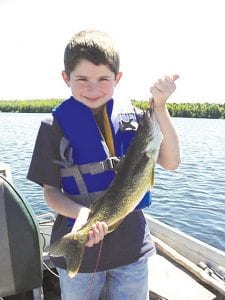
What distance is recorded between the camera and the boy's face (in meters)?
2.67

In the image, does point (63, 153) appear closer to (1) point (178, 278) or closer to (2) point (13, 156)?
(1) point (178, 278)

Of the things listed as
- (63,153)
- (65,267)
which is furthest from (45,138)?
(65,267)

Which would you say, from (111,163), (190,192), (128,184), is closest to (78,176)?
(111,163)

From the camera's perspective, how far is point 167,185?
16672mm

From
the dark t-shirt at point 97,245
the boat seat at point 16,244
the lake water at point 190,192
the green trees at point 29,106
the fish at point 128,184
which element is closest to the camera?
the fish at point 128,184

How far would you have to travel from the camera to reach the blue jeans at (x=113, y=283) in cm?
279

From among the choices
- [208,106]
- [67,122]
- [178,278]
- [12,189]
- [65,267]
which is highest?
[67,122]

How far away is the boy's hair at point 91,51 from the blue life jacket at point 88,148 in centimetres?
A: 32

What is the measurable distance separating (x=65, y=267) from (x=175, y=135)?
1.16 meters

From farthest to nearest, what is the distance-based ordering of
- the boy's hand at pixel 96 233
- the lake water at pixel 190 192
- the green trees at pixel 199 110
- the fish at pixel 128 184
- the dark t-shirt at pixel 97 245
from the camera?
the green trees at pixel 199 110 < the lake water at pixel 190 192 < the dark t-shirt at pixel 97 245 < the fish at pixel 128 184 < the boy's hand at pixel 96 233

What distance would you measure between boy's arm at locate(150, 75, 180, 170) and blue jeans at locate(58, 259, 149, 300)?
729 millimetres

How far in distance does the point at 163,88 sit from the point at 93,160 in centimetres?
73

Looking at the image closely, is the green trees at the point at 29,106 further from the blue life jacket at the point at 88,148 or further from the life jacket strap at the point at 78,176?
the life jacket strap at the point at 78,176

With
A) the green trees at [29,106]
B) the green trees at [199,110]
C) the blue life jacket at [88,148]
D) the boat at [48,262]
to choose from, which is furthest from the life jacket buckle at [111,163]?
the green trees at [29,106]
